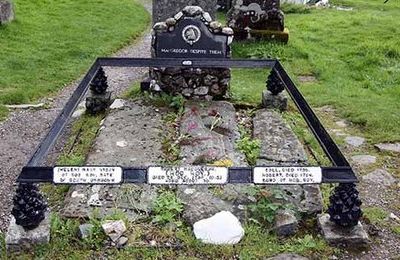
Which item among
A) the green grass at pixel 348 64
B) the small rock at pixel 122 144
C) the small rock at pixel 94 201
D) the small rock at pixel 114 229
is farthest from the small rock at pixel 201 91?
the small rock at pixel 114 229

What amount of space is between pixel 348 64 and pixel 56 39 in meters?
6.11

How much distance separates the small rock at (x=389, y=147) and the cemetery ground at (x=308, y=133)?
66 mm

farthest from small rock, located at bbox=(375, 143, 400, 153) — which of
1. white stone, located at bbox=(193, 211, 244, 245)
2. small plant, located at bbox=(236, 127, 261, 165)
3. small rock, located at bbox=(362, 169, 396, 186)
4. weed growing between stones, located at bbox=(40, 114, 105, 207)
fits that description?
weed growing between stones, located at bbox=(40, 114, 105, 207)

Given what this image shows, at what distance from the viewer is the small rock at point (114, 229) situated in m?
4.47

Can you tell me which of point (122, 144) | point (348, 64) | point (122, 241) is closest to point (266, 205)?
point (122, 241)

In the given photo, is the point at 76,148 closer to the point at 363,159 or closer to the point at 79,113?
the point at 79,113

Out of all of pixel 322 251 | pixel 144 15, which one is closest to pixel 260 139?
pixel 322 251

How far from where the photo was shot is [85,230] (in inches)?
177

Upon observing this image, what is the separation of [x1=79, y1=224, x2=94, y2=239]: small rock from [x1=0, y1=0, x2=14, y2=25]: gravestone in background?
29.7ft

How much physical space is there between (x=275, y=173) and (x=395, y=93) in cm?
578

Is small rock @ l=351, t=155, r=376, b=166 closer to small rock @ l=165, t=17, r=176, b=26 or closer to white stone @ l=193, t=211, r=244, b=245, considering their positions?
white stone @ l=193, t=211, r=244, b=245

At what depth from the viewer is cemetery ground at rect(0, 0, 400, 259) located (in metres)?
4.43

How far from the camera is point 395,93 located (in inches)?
366

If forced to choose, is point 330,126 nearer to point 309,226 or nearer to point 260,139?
point 260,139
